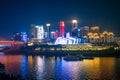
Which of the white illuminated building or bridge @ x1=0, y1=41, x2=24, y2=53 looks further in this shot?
the white illuminated building

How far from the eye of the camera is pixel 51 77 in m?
23.3

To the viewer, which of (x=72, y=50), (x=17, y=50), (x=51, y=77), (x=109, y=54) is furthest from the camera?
(x=17, y=50)

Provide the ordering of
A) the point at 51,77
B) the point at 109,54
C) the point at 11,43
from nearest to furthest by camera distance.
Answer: the point at 51,77
the point at 109,54
the point at 11,43

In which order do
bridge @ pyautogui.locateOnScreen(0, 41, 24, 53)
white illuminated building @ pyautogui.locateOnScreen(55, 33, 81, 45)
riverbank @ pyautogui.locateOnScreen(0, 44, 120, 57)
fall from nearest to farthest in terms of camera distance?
riverbank @ pyautogui.locateOnScreen(0, 44, 120, 57)
bridge @ pyautogui.locateOnScreen(0, 41, 24, 53)
white illuminated building @ pyautogui.locateOnScreen(55, 33, 81, 45)

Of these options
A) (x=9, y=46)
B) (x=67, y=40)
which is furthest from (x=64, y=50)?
(x=9, y=46)

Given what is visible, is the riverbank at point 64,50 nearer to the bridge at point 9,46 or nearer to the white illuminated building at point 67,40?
the bridge at point 9,46

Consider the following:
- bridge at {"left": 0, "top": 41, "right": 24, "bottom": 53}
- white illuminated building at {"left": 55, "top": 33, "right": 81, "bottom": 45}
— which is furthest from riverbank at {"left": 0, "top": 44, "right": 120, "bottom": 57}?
white illuminated building at {"left": 55, "top": 33, "right": 81, "bottom": 45}

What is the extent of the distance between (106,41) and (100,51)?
14669mm

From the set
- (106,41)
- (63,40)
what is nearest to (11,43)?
(63,40)

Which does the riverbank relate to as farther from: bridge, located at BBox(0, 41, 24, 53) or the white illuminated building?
the white illuminated building

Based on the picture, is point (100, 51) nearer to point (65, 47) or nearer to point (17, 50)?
point (65, 47)

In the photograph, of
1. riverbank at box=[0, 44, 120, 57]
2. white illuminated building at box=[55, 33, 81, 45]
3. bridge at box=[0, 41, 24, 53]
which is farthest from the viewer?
white illuminated building at box=[55, 33, 81, 45]

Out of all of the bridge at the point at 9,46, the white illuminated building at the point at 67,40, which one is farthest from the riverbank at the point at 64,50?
the white illuminated building at the point at 67,40

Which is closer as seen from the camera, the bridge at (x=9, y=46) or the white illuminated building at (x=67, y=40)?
the bridge at (x=9, y=46)
